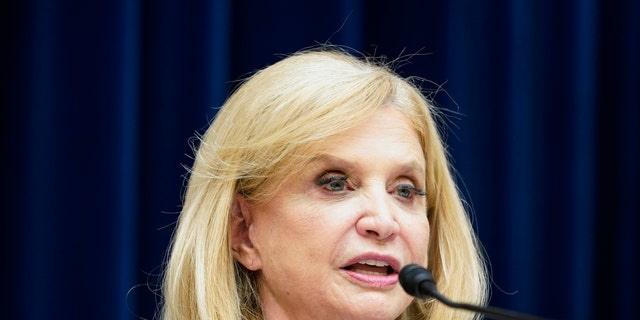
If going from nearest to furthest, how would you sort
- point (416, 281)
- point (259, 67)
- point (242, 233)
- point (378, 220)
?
point (416, 281)
point (378, 220)
point (242, 233)
point (259, 67)

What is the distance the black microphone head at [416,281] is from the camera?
1.18 meters

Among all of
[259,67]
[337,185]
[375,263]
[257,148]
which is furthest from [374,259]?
[259,67]

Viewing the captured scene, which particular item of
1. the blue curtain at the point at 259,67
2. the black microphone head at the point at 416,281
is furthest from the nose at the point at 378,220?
the blue curtain at the point at 259,67

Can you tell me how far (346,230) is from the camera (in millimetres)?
1358

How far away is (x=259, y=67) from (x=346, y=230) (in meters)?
0.71

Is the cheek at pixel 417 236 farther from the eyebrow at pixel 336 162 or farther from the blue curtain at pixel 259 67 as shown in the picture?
the blue curtain at pixel 259 67

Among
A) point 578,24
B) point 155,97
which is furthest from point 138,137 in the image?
point 578,24

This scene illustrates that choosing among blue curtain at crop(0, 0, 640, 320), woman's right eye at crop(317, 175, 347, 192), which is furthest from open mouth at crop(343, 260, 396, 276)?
blue curtain at crop(0, 0, 640, 320)

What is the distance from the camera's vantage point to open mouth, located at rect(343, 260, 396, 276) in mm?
1357

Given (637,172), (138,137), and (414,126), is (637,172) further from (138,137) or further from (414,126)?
(138,137)

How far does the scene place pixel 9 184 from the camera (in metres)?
1.75

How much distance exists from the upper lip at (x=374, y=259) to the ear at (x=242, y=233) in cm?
16

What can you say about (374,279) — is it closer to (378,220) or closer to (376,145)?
(378,220)

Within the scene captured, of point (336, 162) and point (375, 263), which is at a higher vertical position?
point (336, 162)
